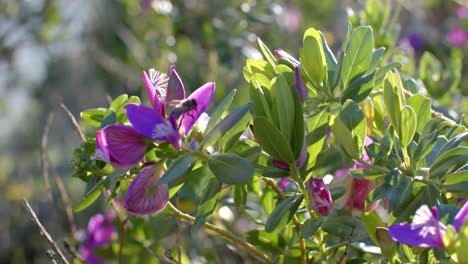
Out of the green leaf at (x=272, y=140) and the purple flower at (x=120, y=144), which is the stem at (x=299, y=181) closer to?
the green leaf at (x=272, y=140)

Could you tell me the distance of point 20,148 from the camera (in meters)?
5.16

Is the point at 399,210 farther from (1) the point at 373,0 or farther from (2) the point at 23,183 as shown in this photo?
(2) the point at 23,183

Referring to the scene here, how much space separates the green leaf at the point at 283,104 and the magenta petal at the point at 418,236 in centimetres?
15

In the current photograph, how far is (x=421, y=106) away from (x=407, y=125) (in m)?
0.05

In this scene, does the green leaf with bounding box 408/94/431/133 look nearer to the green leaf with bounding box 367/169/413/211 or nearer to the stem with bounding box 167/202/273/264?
the green leaf with bounding box 367/169/413/211

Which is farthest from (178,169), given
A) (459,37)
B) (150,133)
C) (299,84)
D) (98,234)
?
(459,37)

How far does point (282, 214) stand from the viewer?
678 mm

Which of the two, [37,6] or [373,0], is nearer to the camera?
[373,0]

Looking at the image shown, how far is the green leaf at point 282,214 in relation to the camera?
673mm

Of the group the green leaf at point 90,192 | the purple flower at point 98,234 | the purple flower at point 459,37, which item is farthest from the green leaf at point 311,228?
the purple flower at point 459,37

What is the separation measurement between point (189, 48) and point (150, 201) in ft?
5.15

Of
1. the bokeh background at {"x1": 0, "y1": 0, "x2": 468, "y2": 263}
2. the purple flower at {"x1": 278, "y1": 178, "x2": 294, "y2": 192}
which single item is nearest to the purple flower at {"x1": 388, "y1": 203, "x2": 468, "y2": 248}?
the purple flower at {"x1": 278, "y1": 178, "x2": 294, "y2": 192}

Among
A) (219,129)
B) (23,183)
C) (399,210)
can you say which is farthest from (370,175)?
(23,183)

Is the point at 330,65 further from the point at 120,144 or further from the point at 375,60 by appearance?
the point at 120,144
